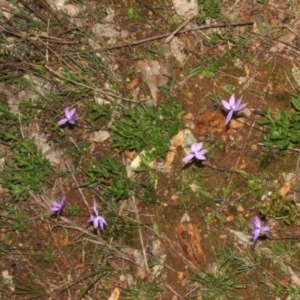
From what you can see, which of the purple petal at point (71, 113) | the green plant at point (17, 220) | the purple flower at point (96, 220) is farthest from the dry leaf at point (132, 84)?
the green plant at point (17, 220)

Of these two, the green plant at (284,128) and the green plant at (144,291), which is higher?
the green plant at (284,128)

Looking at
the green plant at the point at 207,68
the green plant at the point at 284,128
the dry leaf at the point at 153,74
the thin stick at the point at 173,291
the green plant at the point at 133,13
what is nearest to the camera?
the green plant at the point at 284,128

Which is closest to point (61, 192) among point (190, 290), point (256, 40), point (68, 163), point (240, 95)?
point (68, 163)

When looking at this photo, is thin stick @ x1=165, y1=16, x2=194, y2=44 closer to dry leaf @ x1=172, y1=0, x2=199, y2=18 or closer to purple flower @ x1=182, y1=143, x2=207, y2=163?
dry leaf @ x1=172, y1=0, x2=199, y2=18

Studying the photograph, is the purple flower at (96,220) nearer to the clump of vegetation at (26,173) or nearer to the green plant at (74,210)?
the green plant at (74,210)

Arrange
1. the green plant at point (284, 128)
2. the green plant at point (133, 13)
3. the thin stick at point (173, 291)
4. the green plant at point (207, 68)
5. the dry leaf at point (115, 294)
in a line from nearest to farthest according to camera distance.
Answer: the green plant at point (284, 128), the thin stick at point (173, 291), the dry leaf at point (115, 294), the green plant at point (207, 68), the green plant at point (133, 13)
